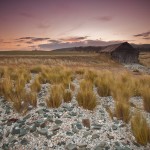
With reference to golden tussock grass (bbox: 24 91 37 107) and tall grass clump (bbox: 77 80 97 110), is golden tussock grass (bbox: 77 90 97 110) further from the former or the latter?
golden tussock grass (bbox: 24 91 37 107)

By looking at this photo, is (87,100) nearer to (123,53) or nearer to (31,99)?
(31,99)

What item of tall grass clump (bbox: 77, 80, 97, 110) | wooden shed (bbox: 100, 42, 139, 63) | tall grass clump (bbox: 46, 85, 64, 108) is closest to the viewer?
tall grass clump (bbox: 77, 80, 97, 110)

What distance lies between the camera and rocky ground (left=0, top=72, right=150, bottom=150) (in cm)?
498

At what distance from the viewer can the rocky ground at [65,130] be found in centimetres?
498

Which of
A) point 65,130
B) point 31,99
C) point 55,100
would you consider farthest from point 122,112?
point 31,99

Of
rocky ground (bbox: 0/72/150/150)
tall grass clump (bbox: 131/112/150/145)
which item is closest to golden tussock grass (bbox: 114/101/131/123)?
rocky ground (bbox: 0/72/150/150)

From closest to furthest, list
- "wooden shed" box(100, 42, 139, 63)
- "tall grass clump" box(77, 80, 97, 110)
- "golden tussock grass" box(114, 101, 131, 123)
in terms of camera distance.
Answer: "golden tussock grass" box(114, 101, 131, 123) < "tall grass clump" box(77, 80, 97, 110) < "wooden shed" box(100, 42, 139, 63)

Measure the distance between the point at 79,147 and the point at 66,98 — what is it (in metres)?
2.44

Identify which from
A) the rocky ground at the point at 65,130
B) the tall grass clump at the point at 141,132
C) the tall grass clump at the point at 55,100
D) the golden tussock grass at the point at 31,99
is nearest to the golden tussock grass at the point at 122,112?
the rocky ground at the point at 65,130

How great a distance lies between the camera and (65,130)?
18.1ft

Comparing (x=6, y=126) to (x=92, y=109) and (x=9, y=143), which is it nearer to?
(x=9, y=143)

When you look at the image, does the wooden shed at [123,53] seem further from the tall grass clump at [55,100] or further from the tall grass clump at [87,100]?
the tall grass clump at [55,100]

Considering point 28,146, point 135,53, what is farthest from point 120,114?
point 135,53

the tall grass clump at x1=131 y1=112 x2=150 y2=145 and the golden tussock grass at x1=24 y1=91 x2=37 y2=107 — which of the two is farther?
the golden tussock grass at x1=24 y1=91 x2=37 y2=107
